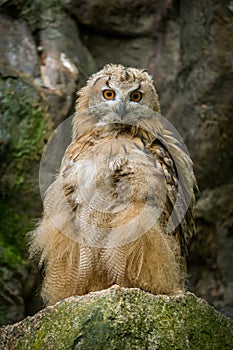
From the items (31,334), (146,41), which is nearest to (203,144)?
(146,41)

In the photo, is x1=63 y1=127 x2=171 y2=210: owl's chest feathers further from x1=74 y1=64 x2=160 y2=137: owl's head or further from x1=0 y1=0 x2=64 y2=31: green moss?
x1=0 y1=0 x2=64 y2=31: green moss

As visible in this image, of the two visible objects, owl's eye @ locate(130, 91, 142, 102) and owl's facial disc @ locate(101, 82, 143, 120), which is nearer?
owl's facial disc @ locate(101, 82, 143, 120)

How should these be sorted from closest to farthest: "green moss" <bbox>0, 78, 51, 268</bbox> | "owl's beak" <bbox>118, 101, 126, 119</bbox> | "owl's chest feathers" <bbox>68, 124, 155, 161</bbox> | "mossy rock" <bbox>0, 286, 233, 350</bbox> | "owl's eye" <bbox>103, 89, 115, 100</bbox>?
"mossy rock" <bbox>0, 286, 233, 350</bbox> → "owl's chest feathers" <bbox>68, 124, 155, 161</bbox> → "owl's beak" <bbox>118, 101, 126, 119</bbox> → "owl's eye" <bbox>103, 89, 115, 100</bbox> → "green moss" <bbox>0, 78, 51, 268</bbox>

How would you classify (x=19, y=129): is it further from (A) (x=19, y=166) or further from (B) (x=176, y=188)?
(B) (x=176, y=188)

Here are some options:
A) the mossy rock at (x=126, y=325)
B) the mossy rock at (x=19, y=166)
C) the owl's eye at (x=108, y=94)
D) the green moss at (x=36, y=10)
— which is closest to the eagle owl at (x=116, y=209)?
the owl's eye at (x=108, y=94)

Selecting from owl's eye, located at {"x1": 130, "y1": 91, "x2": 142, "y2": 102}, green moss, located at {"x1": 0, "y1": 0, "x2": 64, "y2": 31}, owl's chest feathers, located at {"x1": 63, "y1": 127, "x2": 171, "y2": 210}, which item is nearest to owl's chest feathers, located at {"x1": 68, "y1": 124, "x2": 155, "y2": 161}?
owl's chest feathers, located at {"x1": 63, "y1": 127, "x2": 171, "y2": 210}

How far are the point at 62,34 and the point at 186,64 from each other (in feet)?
4.41

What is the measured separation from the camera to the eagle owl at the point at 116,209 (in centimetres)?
488

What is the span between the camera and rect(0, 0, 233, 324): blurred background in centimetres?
750

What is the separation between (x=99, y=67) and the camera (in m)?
8.45

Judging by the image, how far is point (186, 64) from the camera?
797 centimetres

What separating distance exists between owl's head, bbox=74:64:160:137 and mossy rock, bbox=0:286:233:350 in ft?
5.52

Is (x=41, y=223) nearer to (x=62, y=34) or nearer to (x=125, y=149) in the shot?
(x=125, y=149)

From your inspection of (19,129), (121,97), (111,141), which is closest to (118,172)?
(111,141)
